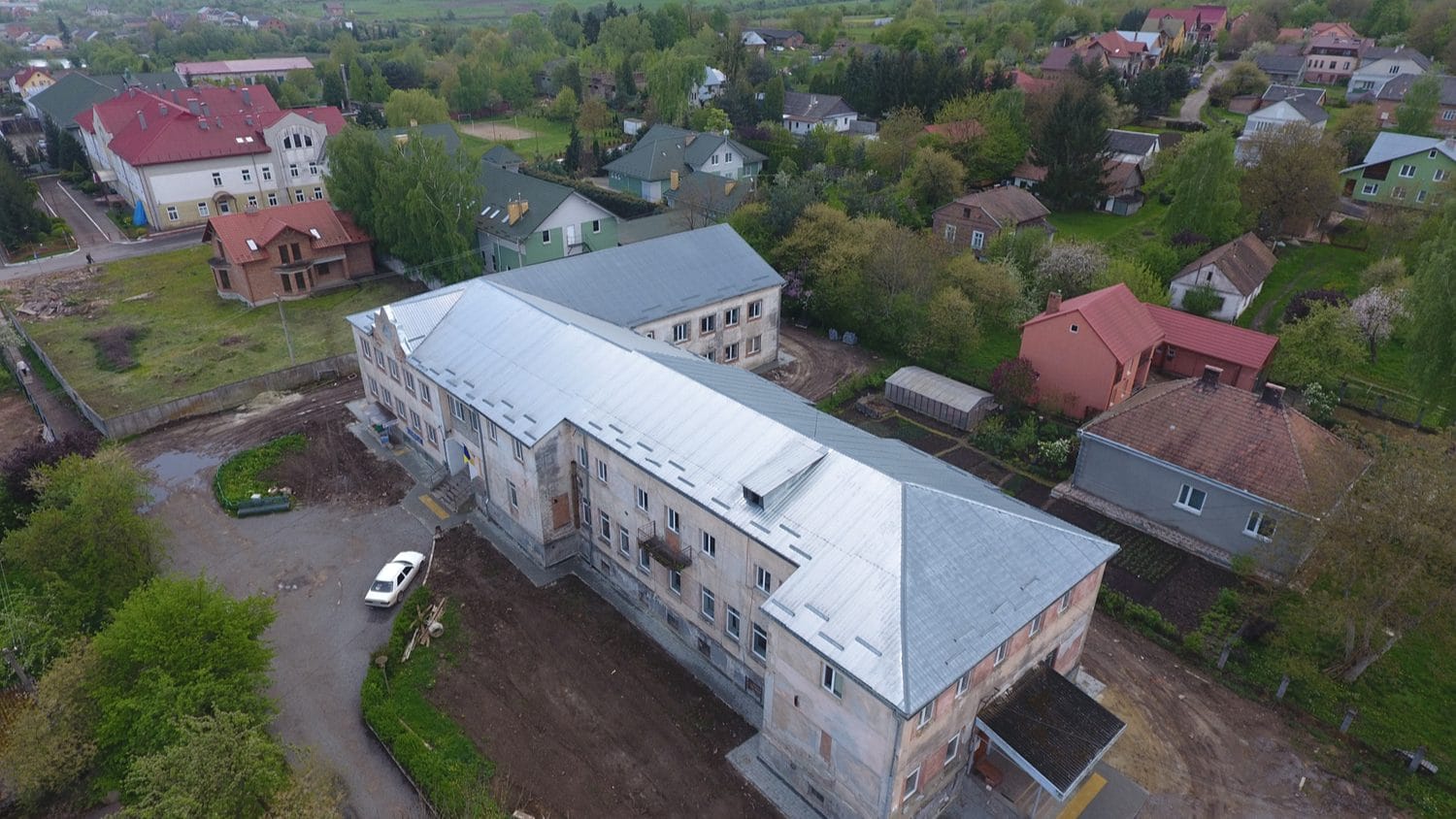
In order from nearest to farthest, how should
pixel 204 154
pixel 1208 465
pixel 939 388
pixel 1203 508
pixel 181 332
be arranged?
pixel 1208 465, pixel 1203 508, pixel 939 388, pixel 181 332, pixel 204 154

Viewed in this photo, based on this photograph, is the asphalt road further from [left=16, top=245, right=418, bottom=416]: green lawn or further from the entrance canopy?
the entrance canopy

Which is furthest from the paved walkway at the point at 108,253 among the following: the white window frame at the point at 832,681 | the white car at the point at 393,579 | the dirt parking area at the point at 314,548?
the white window frame at the point at 832,681

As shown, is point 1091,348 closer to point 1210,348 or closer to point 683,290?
point 1210,348

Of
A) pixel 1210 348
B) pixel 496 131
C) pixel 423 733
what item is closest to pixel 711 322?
pixel 423 733

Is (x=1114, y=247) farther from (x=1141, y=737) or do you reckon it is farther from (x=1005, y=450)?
(x=1141, y=737)

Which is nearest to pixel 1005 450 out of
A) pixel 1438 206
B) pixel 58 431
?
pixel 1438 206

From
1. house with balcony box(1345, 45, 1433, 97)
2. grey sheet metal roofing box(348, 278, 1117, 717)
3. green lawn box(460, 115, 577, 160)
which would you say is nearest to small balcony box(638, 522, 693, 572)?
grey sheet metal roofing box(348, 278, 1117, 717)
